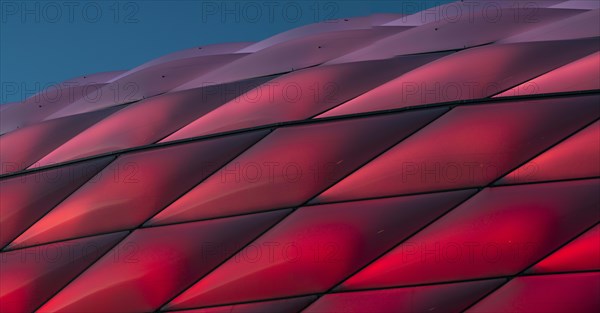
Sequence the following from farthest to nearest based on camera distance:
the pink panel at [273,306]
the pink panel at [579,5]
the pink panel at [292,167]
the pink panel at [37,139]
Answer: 1. the pink panel at [37,139]
2. the pink panel at [579,5]
3. the pink panel at [292,167]
4. the pink panel at [273,306]

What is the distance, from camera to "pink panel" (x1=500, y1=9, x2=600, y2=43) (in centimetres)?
1552

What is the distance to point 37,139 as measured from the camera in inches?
744

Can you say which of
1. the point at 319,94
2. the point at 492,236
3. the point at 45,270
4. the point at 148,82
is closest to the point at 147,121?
the point at 148,82

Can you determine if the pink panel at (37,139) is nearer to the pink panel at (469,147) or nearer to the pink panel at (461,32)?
the pink panel at (461,32)

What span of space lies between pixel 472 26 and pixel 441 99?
373 cm

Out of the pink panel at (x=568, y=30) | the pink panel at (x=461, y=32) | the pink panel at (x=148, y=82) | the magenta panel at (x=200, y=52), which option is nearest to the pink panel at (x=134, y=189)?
the pink panel at (x=148, y=82)

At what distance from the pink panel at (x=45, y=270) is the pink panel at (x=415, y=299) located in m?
5.29

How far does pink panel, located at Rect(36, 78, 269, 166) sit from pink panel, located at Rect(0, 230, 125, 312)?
8.85 feet

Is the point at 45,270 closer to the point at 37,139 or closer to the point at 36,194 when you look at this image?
the point at 36,194

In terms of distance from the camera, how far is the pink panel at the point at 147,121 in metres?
16.8

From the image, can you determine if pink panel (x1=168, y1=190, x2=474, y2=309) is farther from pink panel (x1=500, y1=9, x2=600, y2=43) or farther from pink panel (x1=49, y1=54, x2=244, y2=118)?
pink panel (x1=49, y1=54, x2=244, y2=118)

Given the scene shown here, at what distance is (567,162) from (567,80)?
2.07 meters

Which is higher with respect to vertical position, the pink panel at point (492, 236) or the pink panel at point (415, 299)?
the pink panel at point (492, 236)

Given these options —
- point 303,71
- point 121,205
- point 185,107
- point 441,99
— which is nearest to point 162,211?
point 121,205
